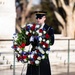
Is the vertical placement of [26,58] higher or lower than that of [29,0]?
lower

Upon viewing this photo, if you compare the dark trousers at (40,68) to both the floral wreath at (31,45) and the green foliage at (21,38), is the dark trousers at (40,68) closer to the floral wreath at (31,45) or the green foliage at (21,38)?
the floral wreath at (31,45)

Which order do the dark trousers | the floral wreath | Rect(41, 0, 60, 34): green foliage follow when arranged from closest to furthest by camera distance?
the floral wreath < the dark trousers < Rect(41, 0, 60, 34): green foliage

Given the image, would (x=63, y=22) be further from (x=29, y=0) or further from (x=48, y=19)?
(x=29, y=0)

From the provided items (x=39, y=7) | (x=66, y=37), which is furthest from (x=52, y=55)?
(x=39, y=7)

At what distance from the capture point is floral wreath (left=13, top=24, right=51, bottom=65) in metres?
3.72

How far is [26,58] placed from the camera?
3754mm

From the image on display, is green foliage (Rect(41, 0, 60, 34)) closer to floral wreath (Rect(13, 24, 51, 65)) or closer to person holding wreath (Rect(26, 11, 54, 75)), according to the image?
person holding wreath (Rect(26, 11, 54, 75))

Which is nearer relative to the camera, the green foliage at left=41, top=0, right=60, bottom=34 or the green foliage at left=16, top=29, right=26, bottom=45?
the green foliage at left=16, top=29, right=26, bottom=45

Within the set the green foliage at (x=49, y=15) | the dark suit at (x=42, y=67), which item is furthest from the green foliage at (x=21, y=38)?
the green foliage at (x=49, y=15)

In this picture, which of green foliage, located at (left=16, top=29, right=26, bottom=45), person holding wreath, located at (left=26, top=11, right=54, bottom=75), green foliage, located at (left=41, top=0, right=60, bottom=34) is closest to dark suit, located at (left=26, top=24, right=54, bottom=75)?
person holding wreath, located at (left=26, top=11, right=54, bottom=75)

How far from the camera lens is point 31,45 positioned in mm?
3781

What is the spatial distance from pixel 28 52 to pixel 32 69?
0.20m

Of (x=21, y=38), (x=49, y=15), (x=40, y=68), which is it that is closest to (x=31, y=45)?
(x=21, y=38)

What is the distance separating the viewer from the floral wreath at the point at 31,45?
12.2 ft
